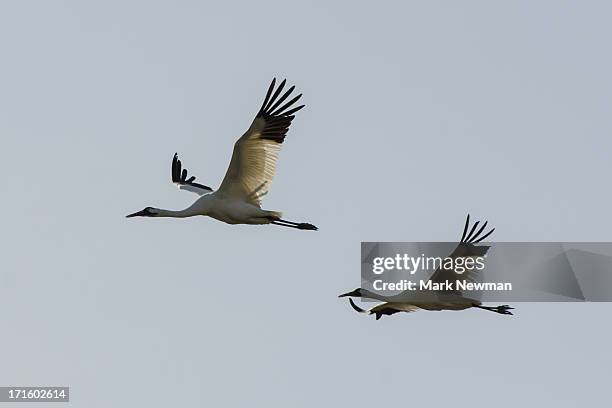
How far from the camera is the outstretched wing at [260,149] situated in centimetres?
5247

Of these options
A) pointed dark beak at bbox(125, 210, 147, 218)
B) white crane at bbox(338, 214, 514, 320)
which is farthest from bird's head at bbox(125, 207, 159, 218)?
white crane at bbox(338, 214, 514, 320)

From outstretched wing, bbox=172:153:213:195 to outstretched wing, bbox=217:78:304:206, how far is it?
186 inches

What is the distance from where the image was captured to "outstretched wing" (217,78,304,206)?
172 ft

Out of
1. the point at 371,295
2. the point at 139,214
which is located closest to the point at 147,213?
the point at 139,214

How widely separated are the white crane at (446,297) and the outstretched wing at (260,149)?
3.77 metres

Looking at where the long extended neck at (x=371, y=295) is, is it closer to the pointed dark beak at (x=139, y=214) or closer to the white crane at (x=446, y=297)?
the white crane at (x=446, y=297)

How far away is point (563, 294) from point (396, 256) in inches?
128

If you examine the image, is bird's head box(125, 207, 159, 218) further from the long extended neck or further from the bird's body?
the long extended neck

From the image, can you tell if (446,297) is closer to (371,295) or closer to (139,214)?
(371,295)

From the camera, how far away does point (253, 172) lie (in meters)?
52.8

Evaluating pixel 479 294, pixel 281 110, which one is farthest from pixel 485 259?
pixel 281 110

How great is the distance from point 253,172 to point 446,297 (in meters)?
4.57

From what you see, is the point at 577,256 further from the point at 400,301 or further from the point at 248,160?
the point at 248,160

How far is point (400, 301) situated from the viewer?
5503 cm
